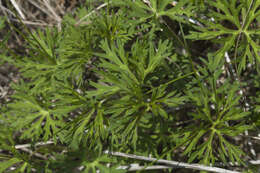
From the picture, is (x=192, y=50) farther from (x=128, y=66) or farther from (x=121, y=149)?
(x=121, y=149)

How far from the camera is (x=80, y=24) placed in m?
2.83

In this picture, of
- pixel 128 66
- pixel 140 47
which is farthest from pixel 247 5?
pixel 128 66

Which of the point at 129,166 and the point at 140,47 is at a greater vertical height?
the point at 140,47

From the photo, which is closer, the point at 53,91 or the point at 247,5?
the point at 247,5

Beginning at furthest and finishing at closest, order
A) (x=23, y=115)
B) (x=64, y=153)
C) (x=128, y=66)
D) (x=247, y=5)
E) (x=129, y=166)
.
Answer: (x=64, y=153), (x=23, y=115), (x=129, y=166), (x=128, y=66), (x=247, y=5)

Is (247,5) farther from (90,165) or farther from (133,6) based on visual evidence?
(90,165)

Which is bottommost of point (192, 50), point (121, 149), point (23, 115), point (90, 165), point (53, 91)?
point (90, 165)

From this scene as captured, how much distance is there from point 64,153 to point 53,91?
2.75 feet

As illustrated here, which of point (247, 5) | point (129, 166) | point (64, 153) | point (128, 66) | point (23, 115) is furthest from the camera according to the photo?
point (64, 153)

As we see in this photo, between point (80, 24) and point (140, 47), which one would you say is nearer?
point (140, 47)

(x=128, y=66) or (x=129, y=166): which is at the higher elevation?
(x=128, y=66)

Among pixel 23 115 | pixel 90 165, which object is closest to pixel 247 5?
pixel 90 165

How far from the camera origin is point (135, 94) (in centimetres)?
212

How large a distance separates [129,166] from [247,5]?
1.82m
